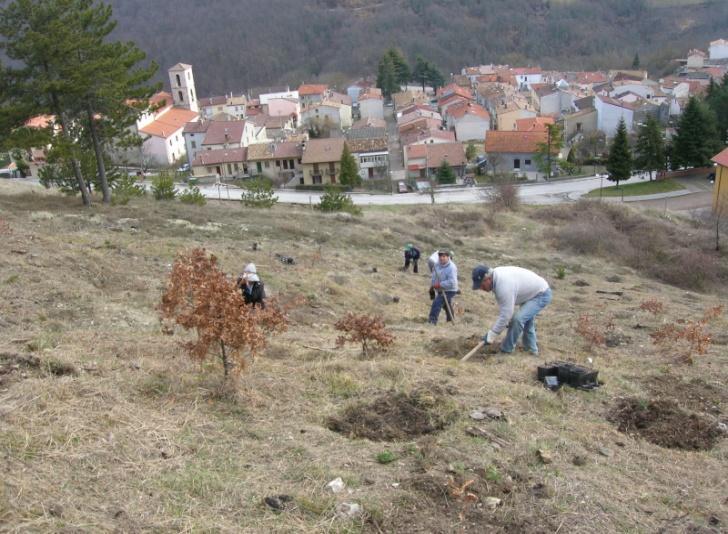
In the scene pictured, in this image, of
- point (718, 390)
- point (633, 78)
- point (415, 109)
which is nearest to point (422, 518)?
point (718, 390)

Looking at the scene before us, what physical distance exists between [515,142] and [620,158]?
1204cm

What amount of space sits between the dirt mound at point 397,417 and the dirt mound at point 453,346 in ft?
6.10

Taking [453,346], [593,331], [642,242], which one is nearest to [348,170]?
[642,242]

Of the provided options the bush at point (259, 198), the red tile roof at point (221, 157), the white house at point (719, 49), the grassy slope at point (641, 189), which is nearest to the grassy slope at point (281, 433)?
the bush at point (259, 198)

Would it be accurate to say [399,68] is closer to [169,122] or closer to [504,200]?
[169,122]

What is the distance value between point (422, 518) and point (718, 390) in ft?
14.9

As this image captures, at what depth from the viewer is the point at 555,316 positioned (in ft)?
38.0

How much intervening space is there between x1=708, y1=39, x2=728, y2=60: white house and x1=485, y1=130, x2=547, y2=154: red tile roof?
63503 mm

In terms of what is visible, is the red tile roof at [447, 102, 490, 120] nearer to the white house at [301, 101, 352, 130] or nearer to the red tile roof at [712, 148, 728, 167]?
the white house at [301, 101, 352, 130]

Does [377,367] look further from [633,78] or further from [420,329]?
[633,78]

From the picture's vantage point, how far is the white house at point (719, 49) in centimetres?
9706

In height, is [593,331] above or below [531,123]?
below

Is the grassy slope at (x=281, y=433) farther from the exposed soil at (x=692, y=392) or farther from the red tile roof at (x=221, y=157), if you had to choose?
the red tile roof at (x=221, y=157)

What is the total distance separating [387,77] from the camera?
88.8 meters
